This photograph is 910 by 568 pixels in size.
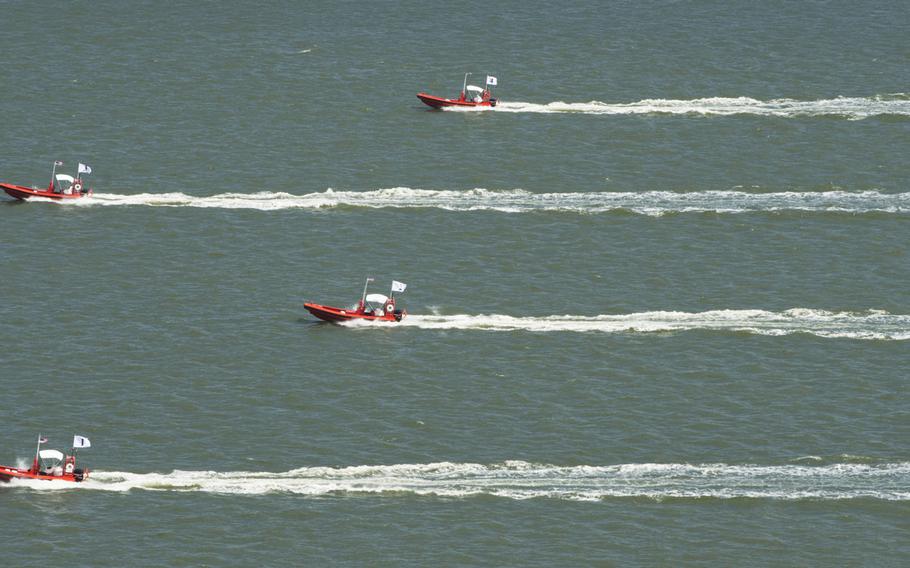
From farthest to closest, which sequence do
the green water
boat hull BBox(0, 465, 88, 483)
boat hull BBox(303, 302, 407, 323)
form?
boat hull BBox(303, 302, 407, 323), boat hull BBox(0, 465, 88, 483), the green water

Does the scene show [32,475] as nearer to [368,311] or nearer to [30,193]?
[368,311]

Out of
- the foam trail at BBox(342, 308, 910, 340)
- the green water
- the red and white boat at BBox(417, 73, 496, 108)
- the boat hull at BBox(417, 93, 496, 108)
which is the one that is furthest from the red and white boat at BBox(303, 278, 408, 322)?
the red and white boat at BBox(417, 73, 496, 108)

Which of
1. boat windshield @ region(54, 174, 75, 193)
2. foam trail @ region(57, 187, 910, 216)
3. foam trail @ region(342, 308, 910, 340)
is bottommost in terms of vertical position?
foam trail @ region(342, 308, 910, 340)

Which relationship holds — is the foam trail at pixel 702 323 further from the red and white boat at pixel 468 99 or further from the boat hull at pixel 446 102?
the red and white boat at pixel 468 99

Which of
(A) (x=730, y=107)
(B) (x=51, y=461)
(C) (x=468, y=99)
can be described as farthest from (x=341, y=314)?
(A) (x=730, y=107)

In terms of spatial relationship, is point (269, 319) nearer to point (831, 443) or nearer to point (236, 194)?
point (236, 194)

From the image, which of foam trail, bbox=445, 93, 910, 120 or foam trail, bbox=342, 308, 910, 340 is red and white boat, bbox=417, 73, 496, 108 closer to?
foam trail, bbox=445, 93, 910, 120

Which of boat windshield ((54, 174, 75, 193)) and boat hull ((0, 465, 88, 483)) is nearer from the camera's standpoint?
boat hull ((0, 465, 88, 483))

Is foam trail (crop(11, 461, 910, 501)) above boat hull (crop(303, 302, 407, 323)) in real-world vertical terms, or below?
below
